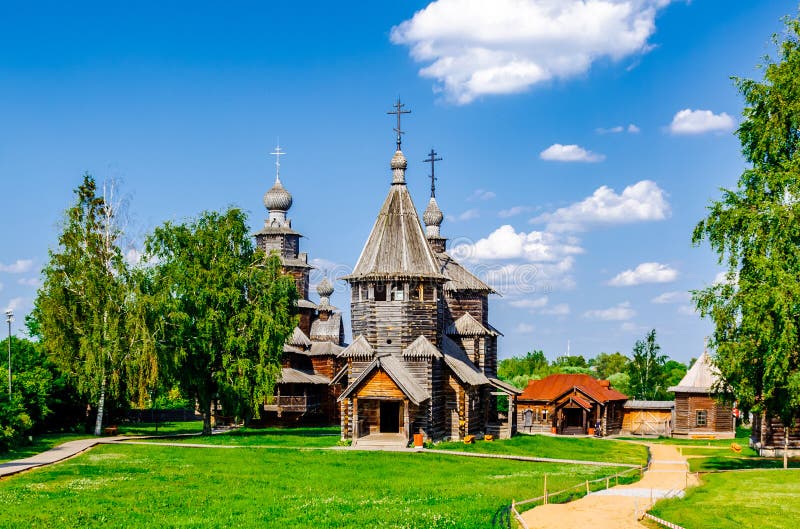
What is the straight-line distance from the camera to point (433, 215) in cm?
5912

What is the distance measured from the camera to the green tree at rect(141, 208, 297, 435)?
1724 inches

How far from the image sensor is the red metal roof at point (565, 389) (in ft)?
196

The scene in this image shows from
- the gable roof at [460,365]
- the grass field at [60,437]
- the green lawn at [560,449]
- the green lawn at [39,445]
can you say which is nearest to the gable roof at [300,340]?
the grass field at [60,437]

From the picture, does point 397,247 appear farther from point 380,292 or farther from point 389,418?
point 389,418

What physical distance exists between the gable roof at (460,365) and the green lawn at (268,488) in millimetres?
6829

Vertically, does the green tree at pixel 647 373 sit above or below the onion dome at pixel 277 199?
below

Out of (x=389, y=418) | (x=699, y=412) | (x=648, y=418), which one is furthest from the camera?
(x=648, y=418)

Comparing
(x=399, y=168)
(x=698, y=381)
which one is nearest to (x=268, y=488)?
(x=399, y=168)

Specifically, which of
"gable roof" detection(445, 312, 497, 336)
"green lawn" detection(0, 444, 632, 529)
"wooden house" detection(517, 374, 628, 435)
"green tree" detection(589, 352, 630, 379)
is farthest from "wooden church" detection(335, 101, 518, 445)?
"green tree" detection(589, 352, 630, 379)

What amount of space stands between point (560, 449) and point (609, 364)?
276 ft

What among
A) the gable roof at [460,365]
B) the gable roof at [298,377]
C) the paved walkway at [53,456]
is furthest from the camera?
the gable roof at [298,377]

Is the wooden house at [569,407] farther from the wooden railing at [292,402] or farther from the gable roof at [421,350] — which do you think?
the gable roof at [421,350]

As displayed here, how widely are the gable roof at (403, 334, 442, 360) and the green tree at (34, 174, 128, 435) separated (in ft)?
46.4

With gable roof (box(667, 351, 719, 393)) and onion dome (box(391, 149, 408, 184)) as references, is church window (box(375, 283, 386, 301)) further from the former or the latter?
gable roof (box(667, 351, 719, 393))
